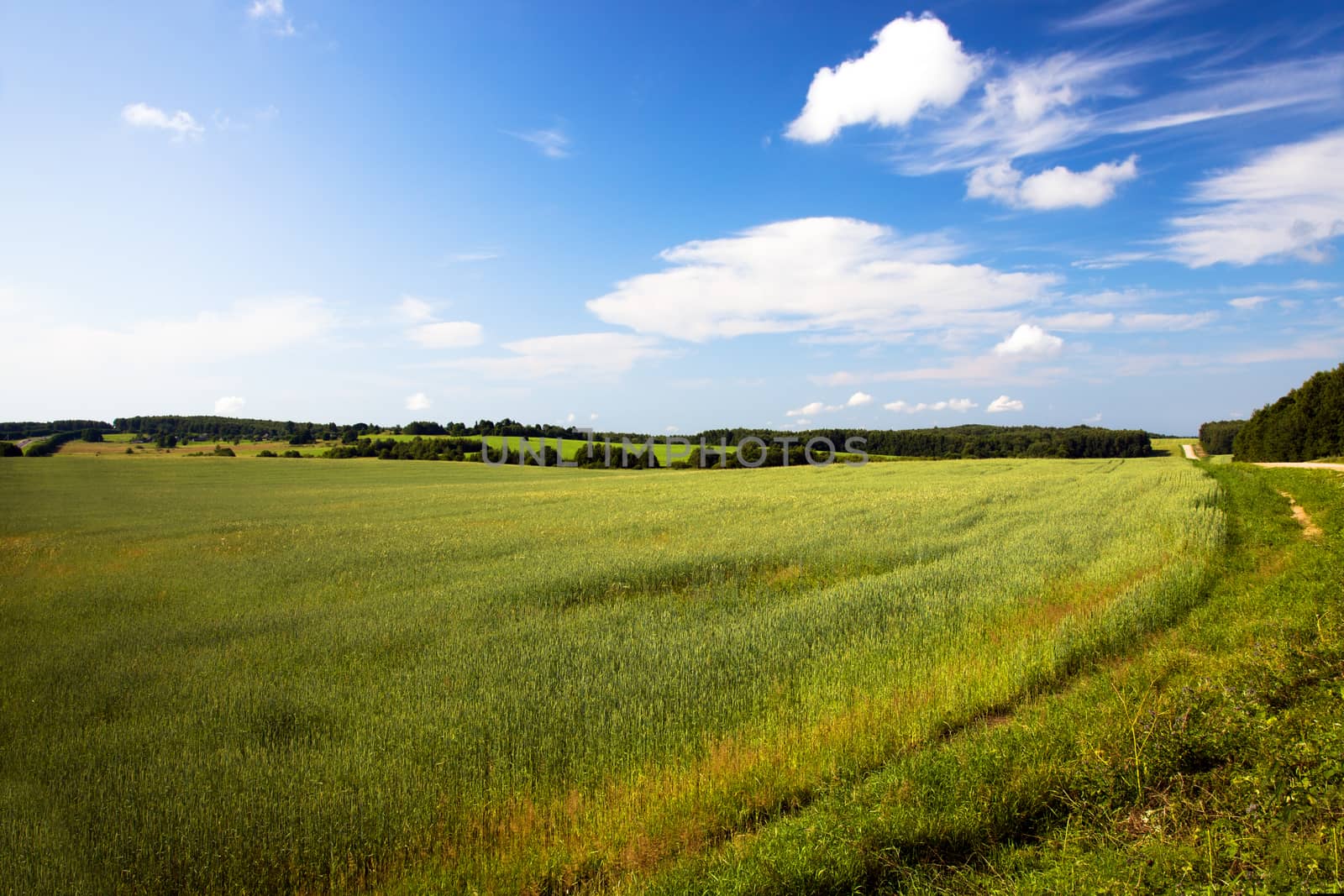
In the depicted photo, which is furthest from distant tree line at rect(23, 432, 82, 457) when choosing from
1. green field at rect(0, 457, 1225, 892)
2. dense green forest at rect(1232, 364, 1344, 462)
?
dense green forest at rect(1232, 364, 1344, 462)

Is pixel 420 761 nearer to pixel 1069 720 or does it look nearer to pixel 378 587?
pixel 1069 720

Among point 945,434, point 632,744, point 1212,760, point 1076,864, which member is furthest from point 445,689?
point 945,434

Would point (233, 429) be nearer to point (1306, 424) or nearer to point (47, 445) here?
point (47, 445)

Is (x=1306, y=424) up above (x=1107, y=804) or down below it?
above

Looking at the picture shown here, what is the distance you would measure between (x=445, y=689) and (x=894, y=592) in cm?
791

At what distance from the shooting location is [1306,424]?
6375cm

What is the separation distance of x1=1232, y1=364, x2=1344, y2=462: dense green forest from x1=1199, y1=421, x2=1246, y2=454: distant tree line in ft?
153

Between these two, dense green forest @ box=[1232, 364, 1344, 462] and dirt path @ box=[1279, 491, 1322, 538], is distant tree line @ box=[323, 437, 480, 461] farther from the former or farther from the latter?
dense green forest @ box=[1232, 364, 1344, 462]

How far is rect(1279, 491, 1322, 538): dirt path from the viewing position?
1720cm

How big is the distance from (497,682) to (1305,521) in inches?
987

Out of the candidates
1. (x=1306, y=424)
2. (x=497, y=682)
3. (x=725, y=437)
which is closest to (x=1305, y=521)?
(x=497, y=682)

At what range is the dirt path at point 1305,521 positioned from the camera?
17.2m

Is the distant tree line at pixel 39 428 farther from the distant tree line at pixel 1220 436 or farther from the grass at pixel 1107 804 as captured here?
the distant tree line at pixel 1220 436

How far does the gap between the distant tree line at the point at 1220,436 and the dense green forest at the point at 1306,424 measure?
46506 mm
